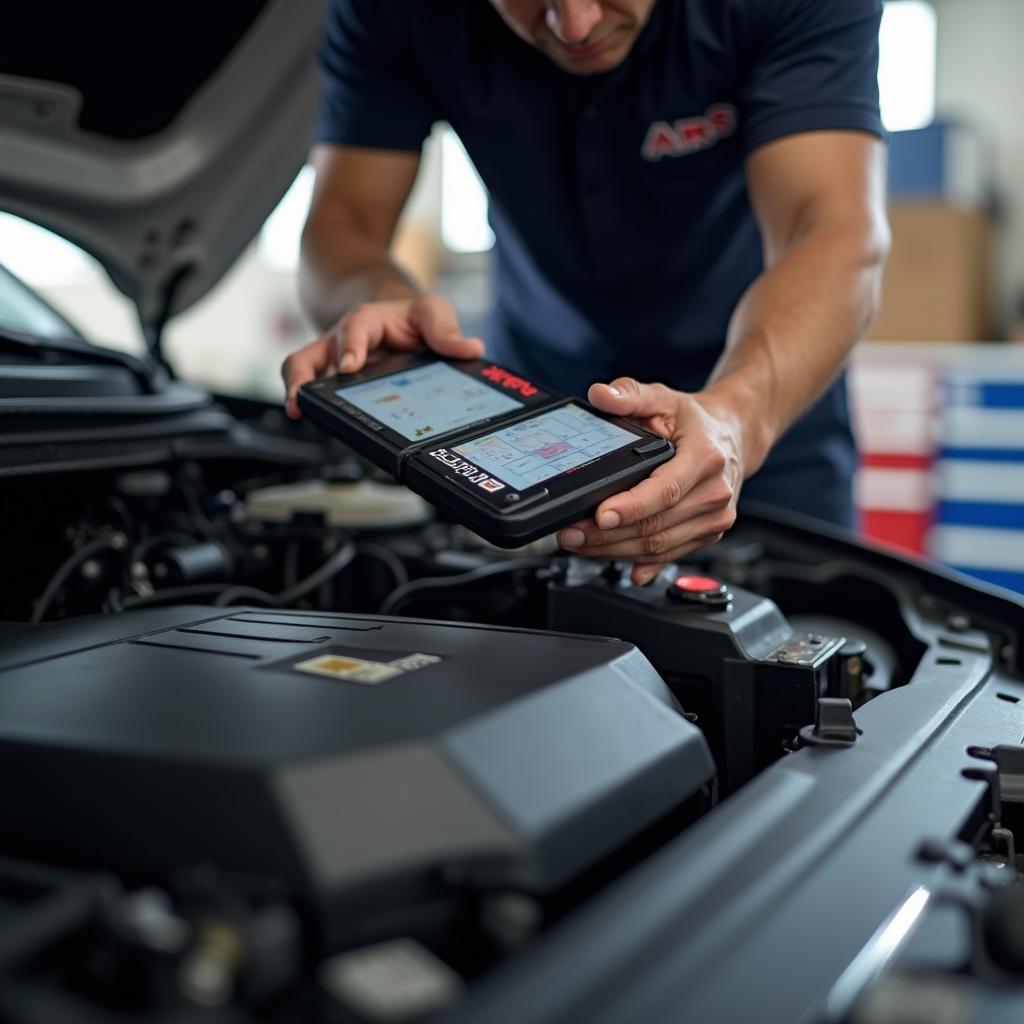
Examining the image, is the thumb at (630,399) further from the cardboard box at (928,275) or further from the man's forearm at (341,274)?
the cardboard box at (928,275)

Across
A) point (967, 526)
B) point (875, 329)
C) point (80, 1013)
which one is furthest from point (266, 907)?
point (875, 329)

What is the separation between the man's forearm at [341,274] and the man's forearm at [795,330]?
1.26 feet

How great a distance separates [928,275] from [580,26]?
289cm

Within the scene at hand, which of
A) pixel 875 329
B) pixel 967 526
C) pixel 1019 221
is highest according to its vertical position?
pixel 1019 221

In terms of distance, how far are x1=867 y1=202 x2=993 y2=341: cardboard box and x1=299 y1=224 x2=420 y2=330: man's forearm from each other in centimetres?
254

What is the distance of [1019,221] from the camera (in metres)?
4.07

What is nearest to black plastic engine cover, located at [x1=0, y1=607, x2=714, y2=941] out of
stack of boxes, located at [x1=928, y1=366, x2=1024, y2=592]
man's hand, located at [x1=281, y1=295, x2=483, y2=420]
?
man's hand, located at [x1=281, y1=295, x2=483, y2=420]

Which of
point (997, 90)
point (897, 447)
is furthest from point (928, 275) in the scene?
point (997, 90)

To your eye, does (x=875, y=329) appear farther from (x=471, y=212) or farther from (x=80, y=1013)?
(x=80, y=1013)

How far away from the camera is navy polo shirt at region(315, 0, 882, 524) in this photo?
4.00 ft

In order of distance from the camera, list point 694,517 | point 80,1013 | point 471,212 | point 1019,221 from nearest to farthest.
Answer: point 80,1013 < point 694,517 < point 1019,221 < point 471,212

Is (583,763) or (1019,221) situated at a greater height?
(1019,221)

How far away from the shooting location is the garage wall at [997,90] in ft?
13.2

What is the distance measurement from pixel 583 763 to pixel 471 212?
557 centimetres
